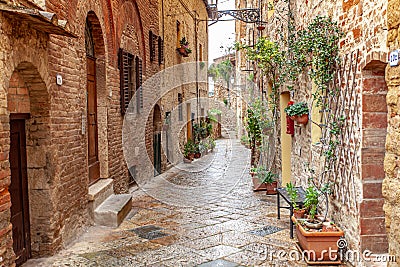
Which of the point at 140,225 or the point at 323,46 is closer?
the point at 323,46

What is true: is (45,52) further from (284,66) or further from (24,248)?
(284,66)

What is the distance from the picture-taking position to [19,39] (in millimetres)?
3951

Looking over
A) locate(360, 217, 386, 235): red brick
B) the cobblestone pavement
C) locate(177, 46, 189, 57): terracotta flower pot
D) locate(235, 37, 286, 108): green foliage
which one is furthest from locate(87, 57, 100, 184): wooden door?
locate(177, 46, 189, 57): terracotta flower pot

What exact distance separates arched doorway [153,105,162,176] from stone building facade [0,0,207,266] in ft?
12.5

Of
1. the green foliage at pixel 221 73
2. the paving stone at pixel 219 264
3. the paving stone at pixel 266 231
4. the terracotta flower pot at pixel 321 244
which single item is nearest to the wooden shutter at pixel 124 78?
the paving stone at pixel 266 231

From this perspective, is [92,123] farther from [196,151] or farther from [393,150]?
[196,151]

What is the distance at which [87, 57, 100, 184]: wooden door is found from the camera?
22.3 ft

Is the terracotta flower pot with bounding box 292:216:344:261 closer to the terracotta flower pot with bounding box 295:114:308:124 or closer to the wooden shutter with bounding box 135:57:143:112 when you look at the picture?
the terracotta flower pot with bounding box 295:114:308:124

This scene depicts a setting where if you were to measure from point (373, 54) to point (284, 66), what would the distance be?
154 inches

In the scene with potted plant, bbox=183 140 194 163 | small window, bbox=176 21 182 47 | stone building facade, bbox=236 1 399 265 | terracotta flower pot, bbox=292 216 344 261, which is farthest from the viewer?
potted plant, bbox=183 140 194 163

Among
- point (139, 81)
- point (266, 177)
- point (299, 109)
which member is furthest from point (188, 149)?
point (299, 109)

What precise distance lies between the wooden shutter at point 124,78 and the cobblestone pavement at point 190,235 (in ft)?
6.68

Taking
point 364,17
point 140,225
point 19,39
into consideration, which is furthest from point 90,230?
point 364,17

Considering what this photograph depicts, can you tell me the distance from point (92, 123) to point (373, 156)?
4.66m
